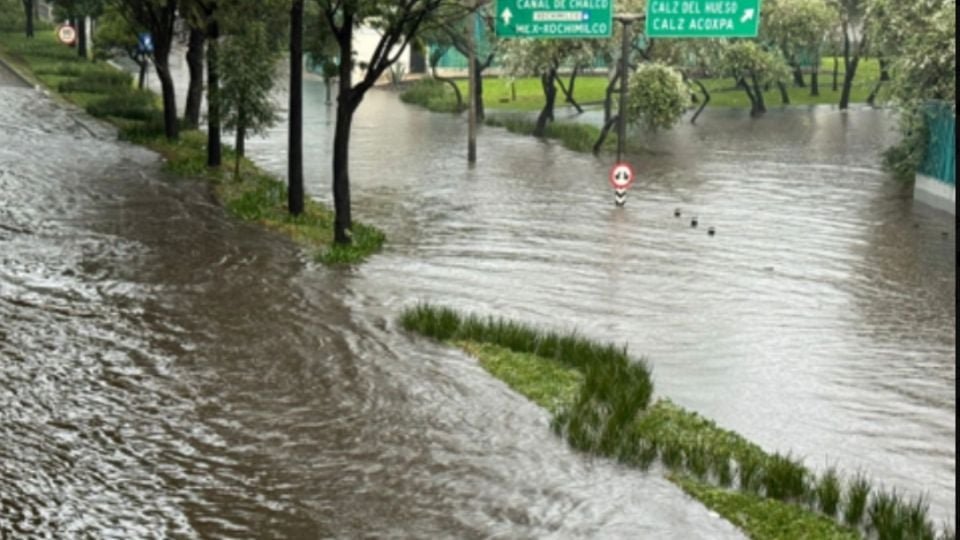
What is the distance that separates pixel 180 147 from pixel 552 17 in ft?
33.7

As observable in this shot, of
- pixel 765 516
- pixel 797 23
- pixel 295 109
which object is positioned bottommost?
pixel 765 516

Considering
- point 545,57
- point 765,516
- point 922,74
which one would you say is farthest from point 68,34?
point 765,516

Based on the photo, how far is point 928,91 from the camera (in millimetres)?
32844

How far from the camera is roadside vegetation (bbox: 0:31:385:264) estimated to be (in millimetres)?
23172

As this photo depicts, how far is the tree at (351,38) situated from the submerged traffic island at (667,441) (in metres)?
5.37

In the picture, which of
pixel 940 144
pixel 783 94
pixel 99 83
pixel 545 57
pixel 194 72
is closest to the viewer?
pixel 940 144

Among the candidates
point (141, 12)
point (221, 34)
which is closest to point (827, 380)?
point (221, 34)

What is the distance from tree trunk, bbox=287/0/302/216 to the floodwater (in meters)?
1.72

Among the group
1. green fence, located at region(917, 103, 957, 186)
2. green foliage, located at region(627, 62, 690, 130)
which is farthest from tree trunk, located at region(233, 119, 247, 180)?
green fence, located at region(917, 103, 957, 186)

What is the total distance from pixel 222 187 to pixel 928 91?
1790 cm

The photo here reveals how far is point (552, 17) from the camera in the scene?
31031mm

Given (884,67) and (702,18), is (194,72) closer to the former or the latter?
(702,18)

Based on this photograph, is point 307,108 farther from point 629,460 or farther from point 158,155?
point 629,460

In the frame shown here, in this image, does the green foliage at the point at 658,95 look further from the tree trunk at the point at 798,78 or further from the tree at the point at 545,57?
the tree trunk at the point at 798,78
